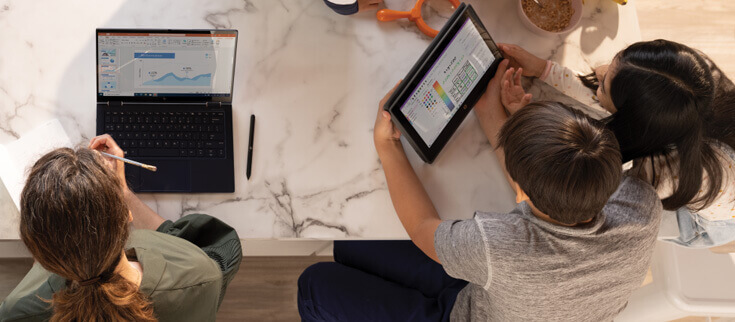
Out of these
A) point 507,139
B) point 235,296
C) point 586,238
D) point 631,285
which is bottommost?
point 235,296

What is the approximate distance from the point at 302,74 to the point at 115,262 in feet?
1.99

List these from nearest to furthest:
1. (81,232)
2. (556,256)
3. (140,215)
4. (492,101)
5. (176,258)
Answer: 1. (81,232)
2. (556,256)
3. (176,258)
4. (140,215)
5. (492,101)

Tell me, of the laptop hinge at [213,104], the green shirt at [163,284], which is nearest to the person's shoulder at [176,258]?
the green shirt at [163,284]

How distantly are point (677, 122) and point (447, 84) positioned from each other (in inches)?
18.3

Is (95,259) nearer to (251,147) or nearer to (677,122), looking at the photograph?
→ (251,147)

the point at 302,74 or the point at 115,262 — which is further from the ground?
the point at 302,74

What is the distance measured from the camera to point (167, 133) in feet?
4.17

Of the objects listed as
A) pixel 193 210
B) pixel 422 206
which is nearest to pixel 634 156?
pixel 422 206

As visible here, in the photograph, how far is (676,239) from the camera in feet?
4.41

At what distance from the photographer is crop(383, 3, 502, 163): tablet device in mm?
1190

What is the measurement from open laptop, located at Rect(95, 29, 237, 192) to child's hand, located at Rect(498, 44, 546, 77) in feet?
2.14

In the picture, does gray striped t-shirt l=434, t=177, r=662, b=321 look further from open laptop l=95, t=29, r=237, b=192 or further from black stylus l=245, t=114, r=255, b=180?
open laptop l=95, t=29, r=237, b=192

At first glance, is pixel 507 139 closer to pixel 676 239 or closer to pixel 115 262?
pixel 676 239

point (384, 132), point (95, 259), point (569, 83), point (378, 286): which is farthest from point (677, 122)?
point (95, 259)
